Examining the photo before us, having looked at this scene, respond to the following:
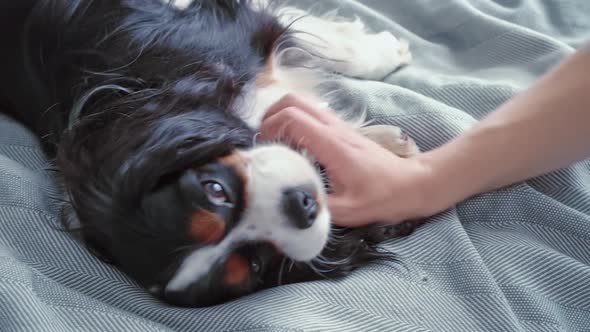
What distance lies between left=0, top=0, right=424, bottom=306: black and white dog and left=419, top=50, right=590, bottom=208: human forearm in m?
0.13

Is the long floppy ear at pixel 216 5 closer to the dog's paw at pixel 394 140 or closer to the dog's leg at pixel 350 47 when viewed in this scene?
the dog's leg at pixel 350 47

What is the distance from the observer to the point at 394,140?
1.21 meters

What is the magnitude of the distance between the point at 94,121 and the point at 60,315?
40 centimetres

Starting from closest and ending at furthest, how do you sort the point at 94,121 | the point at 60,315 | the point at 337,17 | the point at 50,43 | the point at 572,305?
the point at 60,315
the point at 572,305
the point at 94,121
the point at 50,43
the point at 337,17

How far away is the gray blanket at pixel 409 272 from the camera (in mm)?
929

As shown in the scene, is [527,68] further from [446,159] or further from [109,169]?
[109,169]

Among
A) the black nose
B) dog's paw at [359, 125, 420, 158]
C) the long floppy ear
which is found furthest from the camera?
the long floppy ear

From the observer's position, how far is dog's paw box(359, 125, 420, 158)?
119 centimetres

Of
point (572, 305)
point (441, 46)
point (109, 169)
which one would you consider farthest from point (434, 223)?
point (441, 46)

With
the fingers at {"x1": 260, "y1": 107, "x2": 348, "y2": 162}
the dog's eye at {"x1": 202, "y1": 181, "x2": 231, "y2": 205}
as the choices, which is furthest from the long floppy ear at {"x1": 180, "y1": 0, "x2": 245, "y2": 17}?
the dog's eye at {"x1": 202, "y1": 181, "x2": 231, "y2": 205}

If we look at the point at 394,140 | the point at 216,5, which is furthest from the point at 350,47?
the point at 394,140

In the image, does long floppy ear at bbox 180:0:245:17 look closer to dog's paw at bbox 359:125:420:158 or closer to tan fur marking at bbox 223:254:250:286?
Result: dog's paw at bbox 359:125:420:158

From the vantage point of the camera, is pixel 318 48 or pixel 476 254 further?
pixel 318 48

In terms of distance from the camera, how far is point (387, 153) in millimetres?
1080
